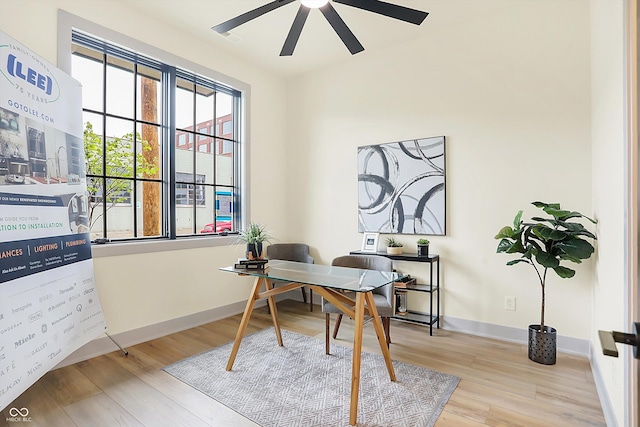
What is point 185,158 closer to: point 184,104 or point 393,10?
point 184,104

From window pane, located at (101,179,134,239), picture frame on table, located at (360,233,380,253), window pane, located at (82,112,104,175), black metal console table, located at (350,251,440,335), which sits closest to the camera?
window pane, located at (82,112,104,175)

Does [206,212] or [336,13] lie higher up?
[336,13]

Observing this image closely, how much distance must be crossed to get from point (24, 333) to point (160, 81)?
258 cm

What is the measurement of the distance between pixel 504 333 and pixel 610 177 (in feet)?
5.93

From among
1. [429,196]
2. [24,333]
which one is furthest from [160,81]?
[429,196]

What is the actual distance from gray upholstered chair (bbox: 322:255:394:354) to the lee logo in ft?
8.17

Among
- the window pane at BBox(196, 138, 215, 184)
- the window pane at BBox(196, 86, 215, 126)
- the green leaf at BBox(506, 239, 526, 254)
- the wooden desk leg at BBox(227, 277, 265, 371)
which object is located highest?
the window pane at BBox(196, 86, 215, 126)

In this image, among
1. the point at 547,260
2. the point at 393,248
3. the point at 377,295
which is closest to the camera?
the point at 547,260

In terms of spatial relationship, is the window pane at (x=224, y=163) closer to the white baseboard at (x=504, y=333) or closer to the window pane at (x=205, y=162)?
the window pane at (x=205, y=162)

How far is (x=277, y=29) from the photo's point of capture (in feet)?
11.4

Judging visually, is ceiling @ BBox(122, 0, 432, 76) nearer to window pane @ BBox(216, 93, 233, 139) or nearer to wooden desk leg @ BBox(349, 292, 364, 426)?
window pane @ BBox(216, 93, 233, 139)

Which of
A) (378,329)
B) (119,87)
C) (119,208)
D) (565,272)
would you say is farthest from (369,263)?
(119,87)

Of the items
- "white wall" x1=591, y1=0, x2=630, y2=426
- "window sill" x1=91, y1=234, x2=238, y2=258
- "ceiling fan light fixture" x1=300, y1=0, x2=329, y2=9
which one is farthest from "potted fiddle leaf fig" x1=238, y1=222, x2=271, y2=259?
"white wall" x1=591, y1=0, x2=630, y2=426

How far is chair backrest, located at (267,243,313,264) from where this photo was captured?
4363mm
